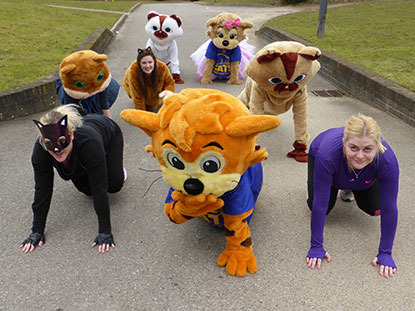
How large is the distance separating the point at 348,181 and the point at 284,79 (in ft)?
5.01

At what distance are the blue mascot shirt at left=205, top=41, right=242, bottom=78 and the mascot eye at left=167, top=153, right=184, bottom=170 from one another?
549 centimetres

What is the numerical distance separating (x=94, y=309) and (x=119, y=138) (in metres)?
1.79

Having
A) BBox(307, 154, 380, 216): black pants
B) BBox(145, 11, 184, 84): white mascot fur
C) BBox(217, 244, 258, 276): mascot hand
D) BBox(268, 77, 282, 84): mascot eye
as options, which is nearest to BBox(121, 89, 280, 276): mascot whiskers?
BBox(217, 244, 258, 276): mascot hand

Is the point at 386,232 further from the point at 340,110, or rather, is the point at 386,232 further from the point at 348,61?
the point at 348,61

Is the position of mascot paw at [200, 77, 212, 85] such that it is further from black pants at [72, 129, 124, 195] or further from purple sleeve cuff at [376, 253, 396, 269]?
purple sleeve cuff at [376, 253, 396, 269]

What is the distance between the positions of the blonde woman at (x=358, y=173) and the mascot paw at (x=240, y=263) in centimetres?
47

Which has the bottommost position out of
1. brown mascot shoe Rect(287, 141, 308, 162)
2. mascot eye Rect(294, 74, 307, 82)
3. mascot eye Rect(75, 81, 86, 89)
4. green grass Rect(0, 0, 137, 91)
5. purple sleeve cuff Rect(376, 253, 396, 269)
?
brown mascot shoe Rect(287, 141, 308, 162)

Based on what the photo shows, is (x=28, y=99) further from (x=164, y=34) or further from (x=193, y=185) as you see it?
(x=193, y=185)

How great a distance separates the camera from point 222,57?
24.5 ft

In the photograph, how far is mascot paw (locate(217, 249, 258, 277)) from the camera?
9.10 ft

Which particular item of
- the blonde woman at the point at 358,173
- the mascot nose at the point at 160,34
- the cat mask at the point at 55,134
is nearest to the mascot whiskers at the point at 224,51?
the mascot nose at the point at 160,34

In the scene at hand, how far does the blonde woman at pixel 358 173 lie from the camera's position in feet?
8.08

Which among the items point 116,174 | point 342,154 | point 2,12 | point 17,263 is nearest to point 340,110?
point 342,154

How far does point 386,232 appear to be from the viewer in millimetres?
2775
